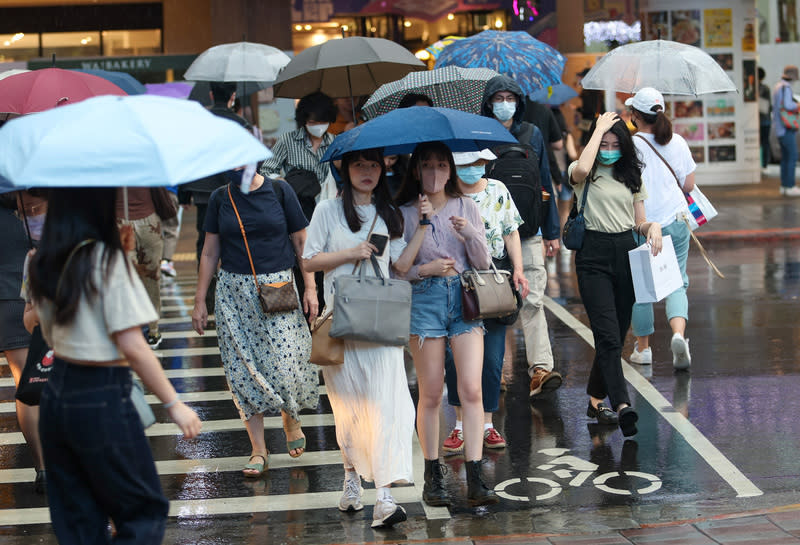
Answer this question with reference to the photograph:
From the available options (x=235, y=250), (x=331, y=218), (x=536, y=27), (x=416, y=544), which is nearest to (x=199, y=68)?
(x=235, y=250)

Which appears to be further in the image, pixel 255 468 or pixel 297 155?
pixel 297 155

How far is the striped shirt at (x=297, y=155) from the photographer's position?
Answer: 914 cm

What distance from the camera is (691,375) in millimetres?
9375

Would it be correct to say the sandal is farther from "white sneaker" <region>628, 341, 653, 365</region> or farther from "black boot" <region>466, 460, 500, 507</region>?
"white sneaker" <region>628, 341, 653, 365</region>

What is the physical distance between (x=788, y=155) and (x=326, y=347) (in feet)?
57.0

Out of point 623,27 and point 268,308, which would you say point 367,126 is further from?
point 623,27

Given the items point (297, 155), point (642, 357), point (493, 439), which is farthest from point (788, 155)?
point (493, 439)

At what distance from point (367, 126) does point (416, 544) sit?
2.13 meters

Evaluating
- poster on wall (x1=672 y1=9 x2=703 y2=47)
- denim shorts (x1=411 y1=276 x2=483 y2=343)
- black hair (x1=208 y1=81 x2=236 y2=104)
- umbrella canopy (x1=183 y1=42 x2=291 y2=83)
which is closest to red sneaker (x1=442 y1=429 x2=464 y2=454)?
denim shorts (x1=411 y1=276 x2=483 y2=343)

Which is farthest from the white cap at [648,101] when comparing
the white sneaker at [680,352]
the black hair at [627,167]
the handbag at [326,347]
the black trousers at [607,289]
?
the handbag at [326,347]

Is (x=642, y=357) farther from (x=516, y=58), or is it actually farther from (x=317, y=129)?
(x=317, y=129)

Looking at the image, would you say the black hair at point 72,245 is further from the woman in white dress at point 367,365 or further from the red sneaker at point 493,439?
the red sneaker at point 493,439

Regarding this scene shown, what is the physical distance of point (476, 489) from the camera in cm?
626

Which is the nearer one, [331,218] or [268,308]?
[331,218]
